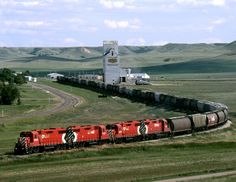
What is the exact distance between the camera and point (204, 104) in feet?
319

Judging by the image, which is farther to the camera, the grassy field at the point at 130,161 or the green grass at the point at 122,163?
the grassy field at the point at 130,161

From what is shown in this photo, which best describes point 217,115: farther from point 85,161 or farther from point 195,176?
point 195,176

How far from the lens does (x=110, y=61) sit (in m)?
191

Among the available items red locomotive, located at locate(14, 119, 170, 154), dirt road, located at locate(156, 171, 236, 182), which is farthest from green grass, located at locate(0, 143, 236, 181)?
red locomotive, located at locate(14, 119, 170, 154)

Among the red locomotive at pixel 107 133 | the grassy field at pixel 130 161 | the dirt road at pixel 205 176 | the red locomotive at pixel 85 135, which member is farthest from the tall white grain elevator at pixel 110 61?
the dirt road at pixel 205 176

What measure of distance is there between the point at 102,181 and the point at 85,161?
10264 mm

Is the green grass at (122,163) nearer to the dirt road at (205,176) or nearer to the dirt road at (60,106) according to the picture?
the dirt road at (205,176)

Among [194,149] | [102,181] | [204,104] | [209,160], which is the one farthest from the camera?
[204,104]

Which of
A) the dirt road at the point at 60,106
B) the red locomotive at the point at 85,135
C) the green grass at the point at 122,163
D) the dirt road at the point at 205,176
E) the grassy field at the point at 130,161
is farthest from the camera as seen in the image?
the dirt road at the point at 60,106

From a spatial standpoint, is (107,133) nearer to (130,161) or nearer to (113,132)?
(113,132)

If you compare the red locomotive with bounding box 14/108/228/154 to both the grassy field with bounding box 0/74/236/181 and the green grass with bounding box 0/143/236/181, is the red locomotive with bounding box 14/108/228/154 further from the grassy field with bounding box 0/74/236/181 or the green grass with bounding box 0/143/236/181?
the green grass with bounding box 0/143/236/181

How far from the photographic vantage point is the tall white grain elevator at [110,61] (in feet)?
625

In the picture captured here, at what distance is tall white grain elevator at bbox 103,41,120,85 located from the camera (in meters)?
191

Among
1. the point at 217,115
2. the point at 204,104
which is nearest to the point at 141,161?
the point at 217,115
